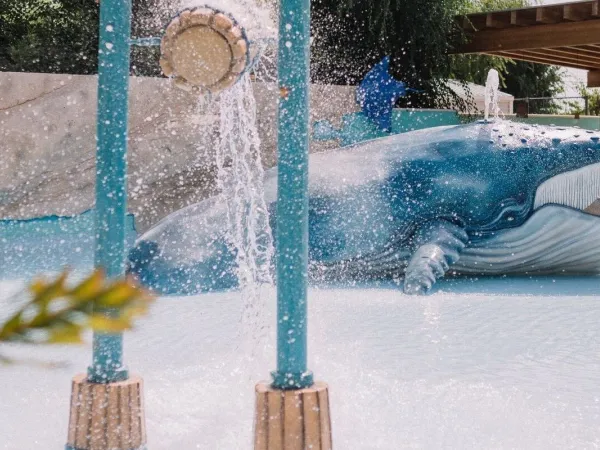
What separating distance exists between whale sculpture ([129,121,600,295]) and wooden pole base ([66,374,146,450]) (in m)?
4.61

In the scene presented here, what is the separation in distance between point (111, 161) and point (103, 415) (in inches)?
30.4

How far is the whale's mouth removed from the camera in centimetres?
756

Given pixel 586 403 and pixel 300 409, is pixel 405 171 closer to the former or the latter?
pixel 586 403

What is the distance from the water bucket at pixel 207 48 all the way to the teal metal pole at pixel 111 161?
16 cm

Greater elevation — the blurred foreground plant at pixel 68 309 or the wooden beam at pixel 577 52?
the wooden beam at pixel 577 52

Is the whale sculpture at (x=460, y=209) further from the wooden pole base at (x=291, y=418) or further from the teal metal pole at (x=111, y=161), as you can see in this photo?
the wooden pole base at (x=291, y=418)

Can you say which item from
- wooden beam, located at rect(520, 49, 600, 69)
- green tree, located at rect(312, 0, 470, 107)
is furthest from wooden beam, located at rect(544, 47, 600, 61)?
green tree, located at rect(312, 0, 470, 107)

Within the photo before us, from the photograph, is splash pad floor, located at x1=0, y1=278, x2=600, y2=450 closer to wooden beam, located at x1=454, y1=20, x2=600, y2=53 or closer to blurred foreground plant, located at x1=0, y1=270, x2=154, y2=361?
blurred foreground plant, located at x1=0, y1=270, x2=154, y2=361

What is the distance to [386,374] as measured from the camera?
418 centimetres

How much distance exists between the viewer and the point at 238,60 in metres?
2.63

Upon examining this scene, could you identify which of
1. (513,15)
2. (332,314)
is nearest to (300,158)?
(332,314)

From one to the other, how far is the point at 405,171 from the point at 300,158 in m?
5.40

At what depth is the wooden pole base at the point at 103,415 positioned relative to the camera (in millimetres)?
2594

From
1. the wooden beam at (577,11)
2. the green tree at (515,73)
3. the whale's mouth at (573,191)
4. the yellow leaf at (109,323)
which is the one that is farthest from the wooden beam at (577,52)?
the yellow leaf at (109,323)
